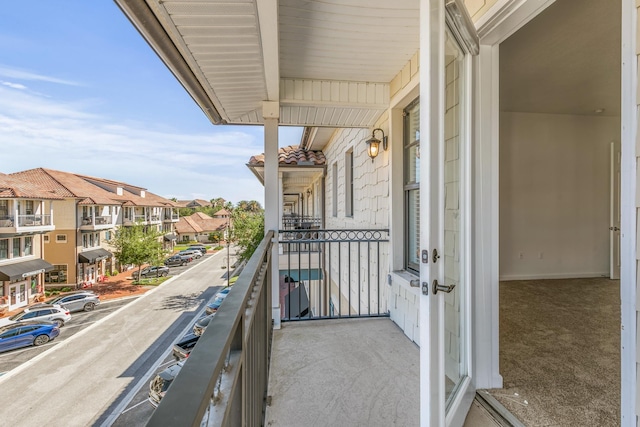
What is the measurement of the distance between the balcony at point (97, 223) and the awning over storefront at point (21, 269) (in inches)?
138

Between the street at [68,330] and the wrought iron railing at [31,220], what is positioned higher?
the wrought iron railing at [31,220]

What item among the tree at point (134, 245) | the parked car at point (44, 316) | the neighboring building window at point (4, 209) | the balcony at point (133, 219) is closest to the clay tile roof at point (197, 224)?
the balcony at point (133, 219)

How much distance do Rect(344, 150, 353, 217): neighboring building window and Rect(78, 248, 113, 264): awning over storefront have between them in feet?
70.0

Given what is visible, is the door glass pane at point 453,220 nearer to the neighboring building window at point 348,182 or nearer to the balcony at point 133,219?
the neighboring building window at point 348,182

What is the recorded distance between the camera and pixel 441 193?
1.31 metres

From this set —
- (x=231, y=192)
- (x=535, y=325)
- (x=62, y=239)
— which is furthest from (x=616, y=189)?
(x=231, y=192)

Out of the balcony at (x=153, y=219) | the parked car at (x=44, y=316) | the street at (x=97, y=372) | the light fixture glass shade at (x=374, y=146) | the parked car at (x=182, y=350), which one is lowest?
the street at (x=97, y=372)

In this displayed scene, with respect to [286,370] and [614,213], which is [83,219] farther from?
[614,213]

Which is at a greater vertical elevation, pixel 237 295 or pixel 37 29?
pixel 37 29

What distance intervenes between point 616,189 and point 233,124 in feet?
19.7

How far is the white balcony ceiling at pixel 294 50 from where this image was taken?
177 centimetres

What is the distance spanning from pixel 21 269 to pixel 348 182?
16.6 metres

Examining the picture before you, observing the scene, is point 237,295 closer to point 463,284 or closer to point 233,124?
point 463,284

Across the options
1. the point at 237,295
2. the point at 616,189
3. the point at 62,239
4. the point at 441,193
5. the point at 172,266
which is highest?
the point at 616,189
